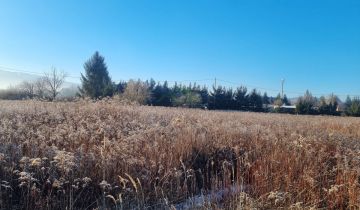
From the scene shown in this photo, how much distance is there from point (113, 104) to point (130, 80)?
3592 cm

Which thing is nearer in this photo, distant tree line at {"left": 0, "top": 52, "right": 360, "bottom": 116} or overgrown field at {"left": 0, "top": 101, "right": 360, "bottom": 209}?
overgrown field at {"left": 0, "top": 101, "right": 360, "bottom": 209}

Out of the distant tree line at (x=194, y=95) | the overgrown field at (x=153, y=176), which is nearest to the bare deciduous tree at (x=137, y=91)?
the distant tree line at (x=194, y=95)

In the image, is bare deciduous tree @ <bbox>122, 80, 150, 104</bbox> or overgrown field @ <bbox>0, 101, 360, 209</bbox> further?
bare deciduous tree @ <bbox>122, 80, 150, 104</bbox>

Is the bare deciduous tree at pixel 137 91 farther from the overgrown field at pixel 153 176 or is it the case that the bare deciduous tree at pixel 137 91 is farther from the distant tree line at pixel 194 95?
the overgrown field at pixel 153 176

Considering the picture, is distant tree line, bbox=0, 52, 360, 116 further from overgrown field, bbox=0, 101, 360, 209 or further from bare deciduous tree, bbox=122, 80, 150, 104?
overgrown field, bbox=0, 101, 360, 209

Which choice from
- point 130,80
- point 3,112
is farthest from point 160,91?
point 3,112

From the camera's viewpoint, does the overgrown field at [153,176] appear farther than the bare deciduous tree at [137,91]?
No

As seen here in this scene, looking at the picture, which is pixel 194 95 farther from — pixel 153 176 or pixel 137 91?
pixel 153 176

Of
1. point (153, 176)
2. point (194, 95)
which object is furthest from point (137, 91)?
point (153, 176)

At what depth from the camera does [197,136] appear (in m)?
6.38

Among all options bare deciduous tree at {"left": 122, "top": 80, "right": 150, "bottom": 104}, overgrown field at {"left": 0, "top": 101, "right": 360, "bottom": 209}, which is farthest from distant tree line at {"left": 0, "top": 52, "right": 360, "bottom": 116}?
overgrown field at {"left": 0, "top": 101, "right": 360, "bottom": 209}

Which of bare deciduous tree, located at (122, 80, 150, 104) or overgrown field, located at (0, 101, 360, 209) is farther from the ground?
bare deciduous tree, located at (122, 80, 150, 104)

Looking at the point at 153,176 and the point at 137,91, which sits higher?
the point at 137,91

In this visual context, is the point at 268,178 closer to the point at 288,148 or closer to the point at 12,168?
the point at 288,148
